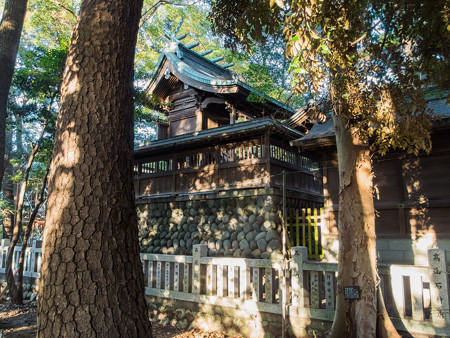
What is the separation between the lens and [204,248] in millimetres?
8133

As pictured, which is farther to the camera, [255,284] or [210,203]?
[210,203]

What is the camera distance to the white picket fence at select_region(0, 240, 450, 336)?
5.36 metres

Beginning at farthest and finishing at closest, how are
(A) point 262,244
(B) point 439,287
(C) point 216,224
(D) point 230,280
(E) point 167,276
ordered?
(C) point 216,224 → (A) point 262,244 → (E) point 167,276 → (D) point 230,280 → (B) point 439,287

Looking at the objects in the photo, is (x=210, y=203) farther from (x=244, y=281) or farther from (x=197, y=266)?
(x=244, y=281)

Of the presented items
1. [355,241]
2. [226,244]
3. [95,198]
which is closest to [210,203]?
[226,244]

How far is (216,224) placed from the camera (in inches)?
465

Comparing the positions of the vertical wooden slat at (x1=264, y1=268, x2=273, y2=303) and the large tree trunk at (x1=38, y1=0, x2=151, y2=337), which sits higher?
the large tree trunk at (x1=38, y1=0, x2=151, y2=337)

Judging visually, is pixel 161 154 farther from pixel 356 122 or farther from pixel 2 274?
pixel 356 122

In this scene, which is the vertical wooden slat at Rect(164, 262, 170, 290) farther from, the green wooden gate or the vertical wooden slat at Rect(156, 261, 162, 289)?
the green wooden gate

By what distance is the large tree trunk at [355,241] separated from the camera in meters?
5.32

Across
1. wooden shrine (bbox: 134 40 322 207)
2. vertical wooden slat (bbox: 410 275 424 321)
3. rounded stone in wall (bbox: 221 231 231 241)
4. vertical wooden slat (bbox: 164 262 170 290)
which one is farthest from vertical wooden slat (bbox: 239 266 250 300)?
rounded stone in wall (bbox: 221 231 231 241)

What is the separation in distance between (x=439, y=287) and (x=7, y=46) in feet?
31.8

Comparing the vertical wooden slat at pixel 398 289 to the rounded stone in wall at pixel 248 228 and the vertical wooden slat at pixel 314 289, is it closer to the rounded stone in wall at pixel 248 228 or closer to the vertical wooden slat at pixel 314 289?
the vertical wooden slat at pixel 314 289

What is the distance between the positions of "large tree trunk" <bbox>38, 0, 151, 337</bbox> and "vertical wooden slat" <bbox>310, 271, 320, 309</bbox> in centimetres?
432
